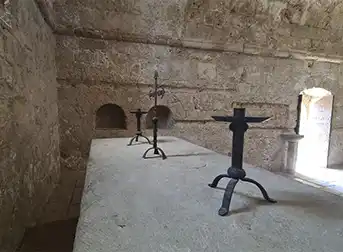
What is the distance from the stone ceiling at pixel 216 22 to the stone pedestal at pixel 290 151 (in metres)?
1.43

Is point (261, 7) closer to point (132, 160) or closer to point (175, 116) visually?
point (175, 116)

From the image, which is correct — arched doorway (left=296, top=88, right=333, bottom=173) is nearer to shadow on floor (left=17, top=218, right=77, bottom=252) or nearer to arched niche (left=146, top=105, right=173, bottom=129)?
arched niche (left=146, top=105, right=173, bottom=129)

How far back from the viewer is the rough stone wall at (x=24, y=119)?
4.09 ft

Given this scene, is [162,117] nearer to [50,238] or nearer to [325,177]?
[50,238]

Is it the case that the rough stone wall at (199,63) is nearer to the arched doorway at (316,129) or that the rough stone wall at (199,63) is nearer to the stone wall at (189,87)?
the stone wall at (189,87)

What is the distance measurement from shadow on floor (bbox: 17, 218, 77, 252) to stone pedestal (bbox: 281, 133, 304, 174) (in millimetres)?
3430

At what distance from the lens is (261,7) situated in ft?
11.4

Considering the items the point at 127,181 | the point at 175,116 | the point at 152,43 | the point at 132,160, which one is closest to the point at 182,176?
the point at 127,181

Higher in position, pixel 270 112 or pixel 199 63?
pixel 199 63

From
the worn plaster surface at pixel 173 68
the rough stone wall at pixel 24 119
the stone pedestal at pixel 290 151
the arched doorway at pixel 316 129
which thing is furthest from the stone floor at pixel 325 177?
the rough stone wall at pixel 24 119

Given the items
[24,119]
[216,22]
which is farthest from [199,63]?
[24,119]

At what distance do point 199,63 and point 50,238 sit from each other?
2740mm

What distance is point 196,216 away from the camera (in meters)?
0.80

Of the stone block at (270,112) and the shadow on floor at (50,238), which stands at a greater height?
the stone block at (270,112)
